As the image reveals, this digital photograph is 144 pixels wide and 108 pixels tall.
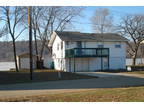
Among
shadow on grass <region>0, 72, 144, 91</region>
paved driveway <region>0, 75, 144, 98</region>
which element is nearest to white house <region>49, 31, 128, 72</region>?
shadow on grass <region>0, 72, 144, 91</region>

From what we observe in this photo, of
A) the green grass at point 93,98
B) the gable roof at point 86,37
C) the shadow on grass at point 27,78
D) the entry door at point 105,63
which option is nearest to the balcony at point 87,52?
the entry door at point 105,63

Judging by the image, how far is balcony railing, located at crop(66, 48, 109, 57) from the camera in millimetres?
30995

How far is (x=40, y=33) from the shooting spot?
4434cm

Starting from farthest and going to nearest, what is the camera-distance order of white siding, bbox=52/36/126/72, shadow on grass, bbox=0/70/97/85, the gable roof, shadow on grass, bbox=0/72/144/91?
the gable roof, white siding, bbox=52/36/126/72, shadow on grass, bbox=0/70/97/85, shadow on grass, bbox=0/72/144/91

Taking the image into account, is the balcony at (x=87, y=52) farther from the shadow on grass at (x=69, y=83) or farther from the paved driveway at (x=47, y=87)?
the paved driveway at (x=47, y=87)

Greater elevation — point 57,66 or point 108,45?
point 108,45

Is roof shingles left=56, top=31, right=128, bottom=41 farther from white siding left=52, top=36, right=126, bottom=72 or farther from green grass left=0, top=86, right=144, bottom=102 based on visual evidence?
green grass left=0, top=86, right=144, bottom=102

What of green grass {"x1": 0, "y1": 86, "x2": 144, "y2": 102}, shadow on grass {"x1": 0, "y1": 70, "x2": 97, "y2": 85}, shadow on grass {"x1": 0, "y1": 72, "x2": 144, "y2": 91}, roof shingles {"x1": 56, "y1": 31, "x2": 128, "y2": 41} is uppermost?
roof shingles {"x1": 56, "y1": 31, "x2": 128, "y2": 41}

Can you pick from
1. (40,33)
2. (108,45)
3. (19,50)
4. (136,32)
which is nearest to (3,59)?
(19,50)

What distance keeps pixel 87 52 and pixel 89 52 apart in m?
0.31

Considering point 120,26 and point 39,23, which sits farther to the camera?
point 120,26

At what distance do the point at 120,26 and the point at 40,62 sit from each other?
19159 mm
